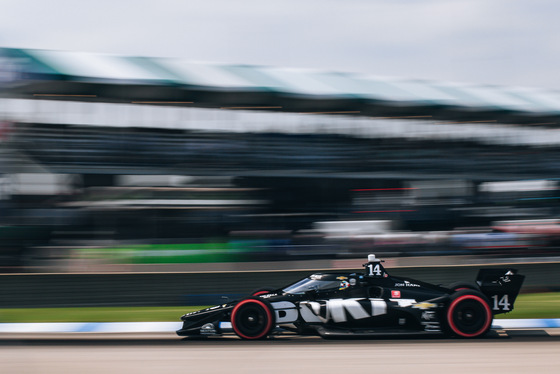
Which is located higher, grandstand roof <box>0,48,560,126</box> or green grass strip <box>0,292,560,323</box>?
grandstand roof <box>0,48,560,126</box>

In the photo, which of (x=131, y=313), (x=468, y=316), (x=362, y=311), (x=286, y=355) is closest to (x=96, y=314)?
(x=131, y=313)

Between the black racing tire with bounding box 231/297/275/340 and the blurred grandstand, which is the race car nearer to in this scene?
the black racing tire with bounding box 231/297/275/340

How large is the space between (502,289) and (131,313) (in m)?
6.45

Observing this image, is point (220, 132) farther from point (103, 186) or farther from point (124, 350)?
point (124, 350)

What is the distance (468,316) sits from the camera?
7.29m

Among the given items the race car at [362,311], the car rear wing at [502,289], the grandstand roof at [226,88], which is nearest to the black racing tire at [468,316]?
the race car at [362,311]

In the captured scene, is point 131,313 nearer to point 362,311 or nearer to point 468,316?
point 362,311

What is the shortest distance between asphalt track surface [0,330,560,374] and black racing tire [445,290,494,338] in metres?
0.15

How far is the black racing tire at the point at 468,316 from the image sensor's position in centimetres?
725

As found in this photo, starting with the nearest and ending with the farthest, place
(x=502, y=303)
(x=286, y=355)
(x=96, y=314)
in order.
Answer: (x=286, y=355) < (x=502, y=303) < (x=96, y=314)

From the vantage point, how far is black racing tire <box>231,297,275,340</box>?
729 centimetres

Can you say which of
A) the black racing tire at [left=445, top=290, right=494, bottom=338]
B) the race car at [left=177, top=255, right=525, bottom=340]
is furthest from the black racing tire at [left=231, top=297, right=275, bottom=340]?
the black racing tire at [left=445, top=290, right=494, bottom=338]

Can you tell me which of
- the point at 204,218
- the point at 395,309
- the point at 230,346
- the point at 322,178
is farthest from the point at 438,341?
the point at 322,178

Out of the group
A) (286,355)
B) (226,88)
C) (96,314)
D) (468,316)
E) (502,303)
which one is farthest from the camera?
(226,88)
